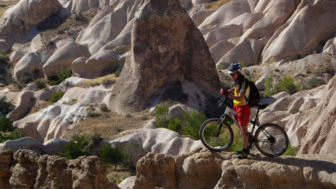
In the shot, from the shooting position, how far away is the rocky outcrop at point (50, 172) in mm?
10047

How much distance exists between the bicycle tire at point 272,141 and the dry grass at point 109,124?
18666 mm

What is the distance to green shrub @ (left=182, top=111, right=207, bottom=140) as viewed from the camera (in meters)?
25.7

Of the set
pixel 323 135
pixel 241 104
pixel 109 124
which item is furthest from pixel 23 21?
pixel 241 104

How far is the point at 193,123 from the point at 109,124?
4.95m

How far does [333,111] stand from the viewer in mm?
11391

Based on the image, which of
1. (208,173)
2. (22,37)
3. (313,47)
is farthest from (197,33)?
(22,37)

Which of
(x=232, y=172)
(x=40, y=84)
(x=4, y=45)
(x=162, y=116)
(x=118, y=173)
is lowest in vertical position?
(x=40, y=84)

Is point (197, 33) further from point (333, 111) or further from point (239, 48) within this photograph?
point (333, 111)

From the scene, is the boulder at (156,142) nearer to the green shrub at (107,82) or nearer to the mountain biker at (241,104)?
the green shrub at (107,82)

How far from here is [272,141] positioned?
9000 mm

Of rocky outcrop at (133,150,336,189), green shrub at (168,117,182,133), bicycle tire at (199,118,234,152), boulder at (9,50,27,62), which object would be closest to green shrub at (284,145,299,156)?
bicycle tire at (199,118,234,152)

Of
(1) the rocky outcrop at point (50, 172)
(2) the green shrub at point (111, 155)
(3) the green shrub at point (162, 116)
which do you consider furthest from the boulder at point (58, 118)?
(1) the rocky outcrop at point (50, 172)

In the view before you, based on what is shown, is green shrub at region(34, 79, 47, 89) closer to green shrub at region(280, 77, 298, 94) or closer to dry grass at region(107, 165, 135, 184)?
green shrub at region(280, 77, 298, 94)

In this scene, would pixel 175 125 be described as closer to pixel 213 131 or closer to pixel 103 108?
pixel 103 108
